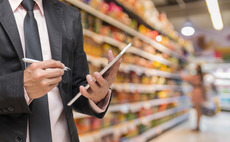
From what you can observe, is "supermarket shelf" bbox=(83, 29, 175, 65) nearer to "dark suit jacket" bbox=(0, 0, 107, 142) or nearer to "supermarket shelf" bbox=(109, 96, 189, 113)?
"supermarket shelf" bbox=(109, 96, 189, 113)

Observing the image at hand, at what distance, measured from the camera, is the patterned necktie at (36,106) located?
31.5 inches

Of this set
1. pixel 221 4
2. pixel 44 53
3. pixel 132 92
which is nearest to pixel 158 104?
pixel 132 92

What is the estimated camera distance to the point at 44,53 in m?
0.89

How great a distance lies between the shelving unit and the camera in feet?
9.42

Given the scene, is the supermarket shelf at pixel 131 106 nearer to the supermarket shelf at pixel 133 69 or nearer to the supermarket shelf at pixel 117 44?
the supermarket shelf at pixel 133 69

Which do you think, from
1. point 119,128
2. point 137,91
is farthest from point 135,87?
point 119,128

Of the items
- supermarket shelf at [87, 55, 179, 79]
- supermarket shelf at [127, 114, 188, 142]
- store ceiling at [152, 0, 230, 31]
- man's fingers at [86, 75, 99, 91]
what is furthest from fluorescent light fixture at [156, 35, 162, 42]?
man's fingers at [86, 75, 99, 91]

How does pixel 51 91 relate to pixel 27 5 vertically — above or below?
below

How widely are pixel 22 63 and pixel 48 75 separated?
15 cm

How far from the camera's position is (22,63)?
78cm

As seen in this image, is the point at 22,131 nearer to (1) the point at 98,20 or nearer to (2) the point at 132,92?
(1) the point at 98,20

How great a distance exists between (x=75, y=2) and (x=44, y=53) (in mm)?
1729

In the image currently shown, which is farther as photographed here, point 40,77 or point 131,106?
point 131,106

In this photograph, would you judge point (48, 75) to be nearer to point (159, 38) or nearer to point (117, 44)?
point (117, 44)
